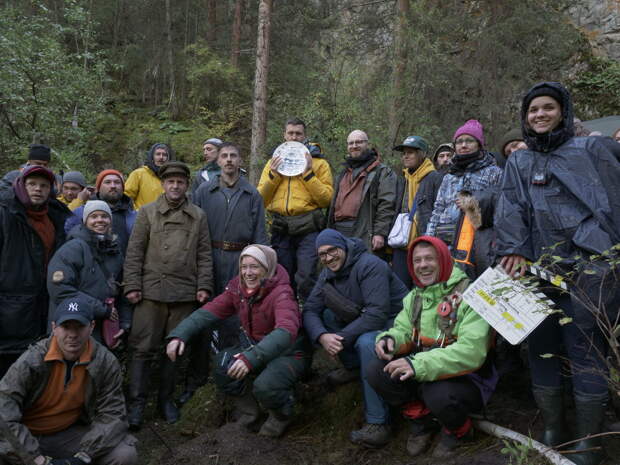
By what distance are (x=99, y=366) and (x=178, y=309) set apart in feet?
3.75

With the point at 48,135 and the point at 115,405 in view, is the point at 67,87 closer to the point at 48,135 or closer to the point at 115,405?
the point at 48,135

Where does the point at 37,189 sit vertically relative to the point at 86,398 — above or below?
above

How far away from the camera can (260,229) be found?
5.50 meters

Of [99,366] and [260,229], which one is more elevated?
[260,229]

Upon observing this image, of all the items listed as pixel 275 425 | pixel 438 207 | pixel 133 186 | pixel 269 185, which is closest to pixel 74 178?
pixel 133 186

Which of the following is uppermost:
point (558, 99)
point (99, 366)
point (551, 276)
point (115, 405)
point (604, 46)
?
point (604, 46)

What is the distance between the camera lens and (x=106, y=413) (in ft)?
13.6

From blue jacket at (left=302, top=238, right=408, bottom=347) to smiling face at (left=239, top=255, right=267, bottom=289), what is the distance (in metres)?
0.61

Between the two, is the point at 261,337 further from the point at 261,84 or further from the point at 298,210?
the point at 261,84

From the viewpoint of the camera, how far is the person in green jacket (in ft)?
12.1

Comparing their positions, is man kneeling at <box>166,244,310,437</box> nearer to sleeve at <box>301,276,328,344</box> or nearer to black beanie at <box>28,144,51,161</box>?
sleeve at <box>301,276,328,344</box>

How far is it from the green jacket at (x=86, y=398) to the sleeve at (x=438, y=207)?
126 inches

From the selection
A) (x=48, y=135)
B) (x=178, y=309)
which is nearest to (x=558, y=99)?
(x=178, y=309)

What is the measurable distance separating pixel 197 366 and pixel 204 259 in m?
1.30
